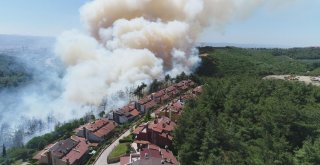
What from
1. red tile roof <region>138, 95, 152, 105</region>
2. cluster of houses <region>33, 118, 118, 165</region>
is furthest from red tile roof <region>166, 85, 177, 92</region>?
cluster of houses <region>33, 118, 118, 165</region>

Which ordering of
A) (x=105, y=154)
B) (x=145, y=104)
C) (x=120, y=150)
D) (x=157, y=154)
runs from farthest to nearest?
(x=145, y=104) < (x=105, y=154) < (x=120, y=150) < (x=157, y=154)

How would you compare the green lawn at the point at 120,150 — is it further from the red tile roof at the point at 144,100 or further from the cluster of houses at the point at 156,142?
the red tile roof at the point at 144,100

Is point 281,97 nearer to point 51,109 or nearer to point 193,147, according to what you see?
point 193,147

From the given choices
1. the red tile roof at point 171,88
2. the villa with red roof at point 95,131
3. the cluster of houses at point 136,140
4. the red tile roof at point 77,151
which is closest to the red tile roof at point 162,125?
the cluster of houses at point 136,140

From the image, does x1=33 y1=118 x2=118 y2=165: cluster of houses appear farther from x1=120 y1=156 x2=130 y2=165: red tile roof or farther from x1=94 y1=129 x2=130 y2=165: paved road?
x1=120 y1=156 x2=130 y2=165: red tile roof

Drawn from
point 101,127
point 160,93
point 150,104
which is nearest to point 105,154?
point 101,127

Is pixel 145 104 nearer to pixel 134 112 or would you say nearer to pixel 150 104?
pixel 150 104
